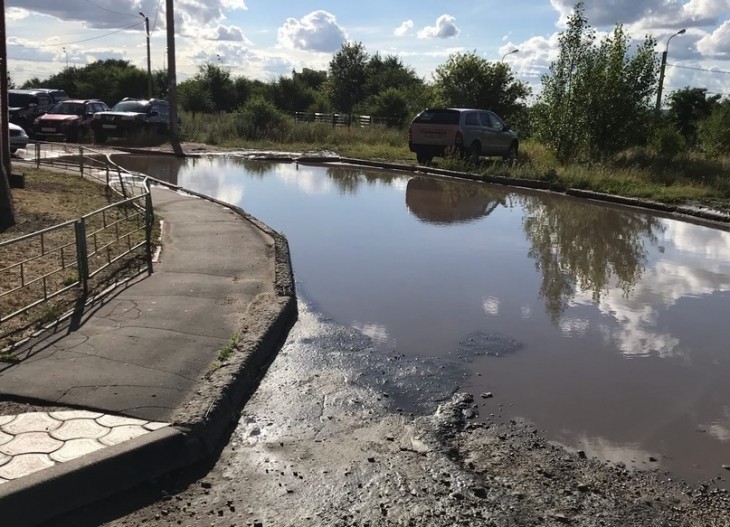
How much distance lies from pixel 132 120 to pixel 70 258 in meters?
20.4

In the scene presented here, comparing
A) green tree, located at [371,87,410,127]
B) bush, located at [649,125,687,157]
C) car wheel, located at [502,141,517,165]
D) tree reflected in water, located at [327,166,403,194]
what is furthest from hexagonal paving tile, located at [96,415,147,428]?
green tree, located at [371,87,410,127]

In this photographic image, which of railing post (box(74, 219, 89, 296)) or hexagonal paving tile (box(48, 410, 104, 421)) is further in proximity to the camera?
railing post (box(74, 219, 89, 296))

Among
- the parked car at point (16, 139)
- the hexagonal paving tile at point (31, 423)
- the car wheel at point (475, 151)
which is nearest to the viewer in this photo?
the hexagonal paving tile at point (31, 423)

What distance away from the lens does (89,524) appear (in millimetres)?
3459

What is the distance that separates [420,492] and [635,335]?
12.0 feet

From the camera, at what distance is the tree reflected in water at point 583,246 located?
27.5 ft

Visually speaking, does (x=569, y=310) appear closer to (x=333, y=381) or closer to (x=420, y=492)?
(x=333, y=381)

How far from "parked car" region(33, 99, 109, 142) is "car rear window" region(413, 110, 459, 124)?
13.1 metres

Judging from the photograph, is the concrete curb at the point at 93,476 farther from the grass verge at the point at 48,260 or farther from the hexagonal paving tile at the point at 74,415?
the grass verge at the point at 48,260

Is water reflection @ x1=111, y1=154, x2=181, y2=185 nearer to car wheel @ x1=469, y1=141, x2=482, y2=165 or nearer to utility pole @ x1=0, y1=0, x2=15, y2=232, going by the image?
utility pole @ x1=0, y1=0, x2=15, y2=232

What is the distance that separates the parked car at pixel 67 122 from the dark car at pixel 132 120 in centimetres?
56

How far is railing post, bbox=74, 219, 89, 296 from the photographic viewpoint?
6.48m

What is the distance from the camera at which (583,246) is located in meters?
10.9

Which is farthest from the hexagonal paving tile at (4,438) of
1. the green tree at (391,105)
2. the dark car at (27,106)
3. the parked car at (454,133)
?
the green tree at (391,105)
